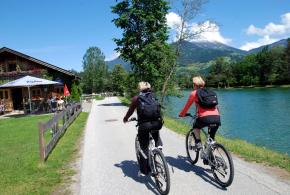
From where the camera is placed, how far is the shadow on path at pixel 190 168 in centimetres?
661

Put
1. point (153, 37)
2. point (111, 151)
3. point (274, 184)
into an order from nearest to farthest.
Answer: point (274, 184)
point (111, 151)
point (153, 37)

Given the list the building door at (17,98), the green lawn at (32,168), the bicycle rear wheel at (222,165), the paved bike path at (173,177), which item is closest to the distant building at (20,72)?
the building door at (17,98)

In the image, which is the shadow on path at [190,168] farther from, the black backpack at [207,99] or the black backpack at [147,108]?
the black backpack at [147,108]

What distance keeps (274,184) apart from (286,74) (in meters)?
102

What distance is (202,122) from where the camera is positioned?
6.63 m

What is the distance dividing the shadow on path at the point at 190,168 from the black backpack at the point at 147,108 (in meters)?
1.51

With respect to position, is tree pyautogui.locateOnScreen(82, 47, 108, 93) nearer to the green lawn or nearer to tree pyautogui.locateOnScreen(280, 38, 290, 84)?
tree pyautogui.locateOnScreen(280, 38, 290, 84)

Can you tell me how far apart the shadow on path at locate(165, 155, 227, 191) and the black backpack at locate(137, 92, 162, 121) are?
1509 millimetres

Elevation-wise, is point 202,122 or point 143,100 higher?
point 143,100

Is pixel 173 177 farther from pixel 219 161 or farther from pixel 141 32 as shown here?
pixel 141 32

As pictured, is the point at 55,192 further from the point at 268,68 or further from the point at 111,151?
the point at 268,68

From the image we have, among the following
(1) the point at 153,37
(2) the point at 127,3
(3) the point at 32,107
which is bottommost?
(3) the point at 32,107

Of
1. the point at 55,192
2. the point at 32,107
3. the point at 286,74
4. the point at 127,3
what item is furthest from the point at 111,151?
the point at 286,74

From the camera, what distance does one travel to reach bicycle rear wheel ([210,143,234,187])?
19.4 feet
